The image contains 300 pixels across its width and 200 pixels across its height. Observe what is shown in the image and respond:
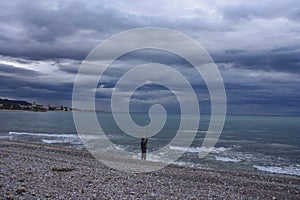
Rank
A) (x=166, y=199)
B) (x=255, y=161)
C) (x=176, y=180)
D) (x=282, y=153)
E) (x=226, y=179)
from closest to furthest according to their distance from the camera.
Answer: (x=166, y=199) → (x=176, y=180) → (x=226, y=179) → (x=255, y=161) → (x=282, y=153)

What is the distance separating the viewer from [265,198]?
1378 centimetres

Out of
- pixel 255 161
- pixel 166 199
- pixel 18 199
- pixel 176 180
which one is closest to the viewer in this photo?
pixel 18 199

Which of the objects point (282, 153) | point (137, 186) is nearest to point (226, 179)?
point (137, 186)

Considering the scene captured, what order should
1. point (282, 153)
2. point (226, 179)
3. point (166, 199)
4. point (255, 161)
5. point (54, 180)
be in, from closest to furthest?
point (166, 199) → point (54, 180) → point (226, 179) → point (255, 161) → point (282, 153)

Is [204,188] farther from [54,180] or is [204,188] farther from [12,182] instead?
[12,182]

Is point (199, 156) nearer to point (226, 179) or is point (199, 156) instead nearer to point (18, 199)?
point (226, 179)

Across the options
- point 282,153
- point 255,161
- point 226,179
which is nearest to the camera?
point 226,179

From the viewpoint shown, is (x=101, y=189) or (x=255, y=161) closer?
(x=101, y=189)

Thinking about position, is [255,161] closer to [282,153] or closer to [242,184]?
[282,153]

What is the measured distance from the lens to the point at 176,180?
1602 centimetres

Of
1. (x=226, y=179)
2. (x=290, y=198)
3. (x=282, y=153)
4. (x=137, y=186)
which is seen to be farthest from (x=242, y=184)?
(x=282, y=153)

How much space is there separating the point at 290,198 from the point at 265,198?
1423 mm

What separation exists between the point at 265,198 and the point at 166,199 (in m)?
4.73

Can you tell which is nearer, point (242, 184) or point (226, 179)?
point (242, 184)
